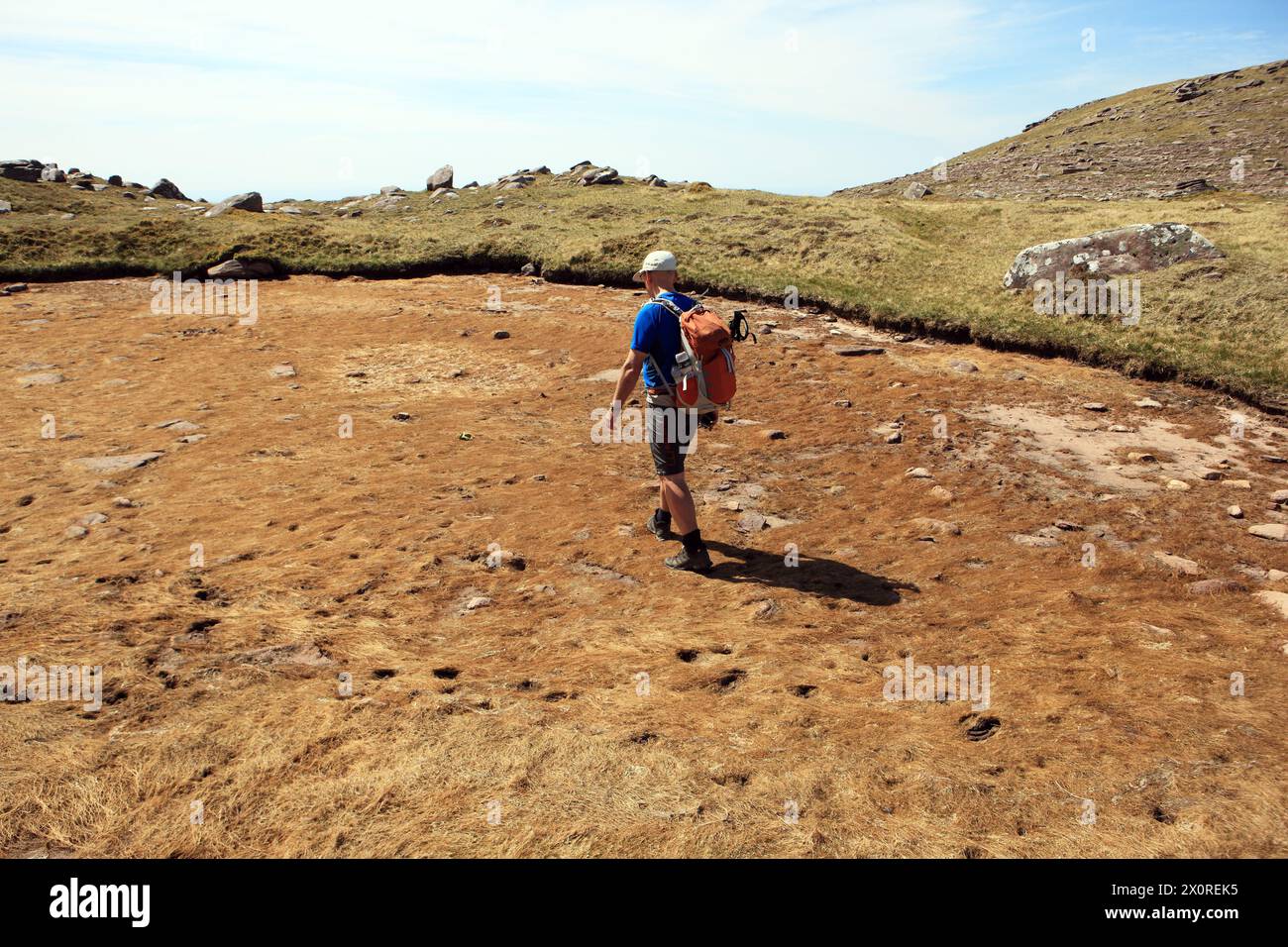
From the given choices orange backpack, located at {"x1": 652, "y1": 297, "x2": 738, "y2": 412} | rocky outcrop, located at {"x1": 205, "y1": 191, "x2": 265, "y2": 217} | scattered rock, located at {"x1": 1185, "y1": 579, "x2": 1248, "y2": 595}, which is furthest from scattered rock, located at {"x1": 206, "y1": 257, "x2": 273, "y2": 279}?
scattered rock, located at {"x1": 1185, "y1": 579, "x2": 1248, "y2": 595}

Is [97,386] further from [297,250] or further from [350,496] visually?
[297,250]

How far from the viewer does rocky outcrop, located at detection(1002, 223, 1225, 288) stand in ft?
59.0

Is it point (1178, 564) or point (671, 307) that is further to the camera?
point (1178, 564)

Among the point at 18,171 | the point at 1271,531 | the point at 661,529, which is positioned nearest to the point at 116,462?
the point at 661,529

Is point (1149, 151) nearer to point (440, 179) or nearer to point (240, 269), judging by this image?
point (440, 179)

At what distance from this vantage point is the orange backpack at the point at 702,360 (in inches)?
305

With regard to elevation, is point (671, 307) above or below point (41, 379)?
above

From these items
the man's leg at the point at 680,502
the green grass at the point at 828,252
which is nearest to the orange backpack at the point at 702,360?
the man's leg at the point at 680,502

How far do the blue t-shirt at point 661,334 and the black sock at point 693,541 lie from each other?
1472mm

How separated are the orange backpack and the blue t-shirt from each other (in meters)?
0.06

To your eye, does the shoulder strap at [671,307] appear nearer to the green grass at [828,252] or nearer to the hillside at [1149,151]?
the green grass at [828,252]

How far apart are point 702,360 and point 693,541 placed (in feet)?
5.87

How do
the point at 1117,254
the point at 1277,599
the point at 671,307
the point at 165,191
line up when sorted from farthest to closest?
the point at 165,191
the point at 1117,254
the point at 671,307
the point at 1277,599

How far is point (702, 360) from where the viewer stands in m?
7.83
